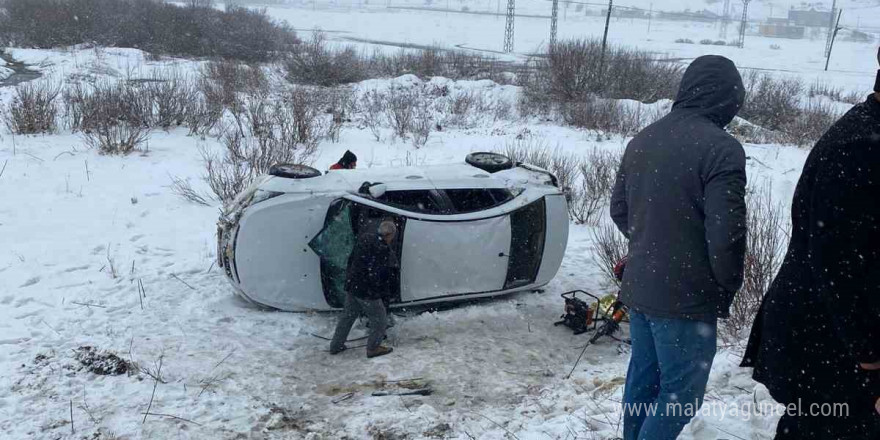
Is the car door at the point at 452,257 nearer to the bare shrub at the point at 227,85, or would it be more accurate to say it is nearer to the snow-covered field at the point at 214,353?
the snow-covered field at the point at 214,353

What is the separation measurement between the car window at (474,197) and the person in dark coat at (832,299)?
4.31 metres

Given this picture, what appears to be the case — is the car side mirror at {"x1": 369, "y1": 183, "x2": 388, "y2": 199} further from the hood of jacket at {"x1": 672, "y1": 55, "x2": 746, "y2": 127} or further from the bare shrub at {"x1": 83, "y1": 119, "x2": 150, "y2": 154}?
the bare shrub at {"x1": 83, "y1": 119, "x2": 150, "y2": 154}

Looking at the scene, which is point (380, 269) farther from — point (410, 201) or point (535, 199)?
point (535, 199)

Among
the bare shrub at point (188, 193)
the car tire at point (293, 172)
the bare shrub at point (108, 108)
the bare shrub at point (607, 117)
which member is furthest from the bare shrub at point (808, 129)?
the bare shrub at point (108, 108)

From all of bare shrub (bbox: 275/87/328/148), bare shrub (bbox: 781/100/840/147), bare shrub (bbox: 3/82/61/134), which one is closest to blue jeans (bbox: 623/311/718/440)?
bare shrub (bbox: 275/87/328/148)

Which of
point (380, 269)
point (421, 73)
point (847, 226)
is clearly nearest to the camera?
point (847, 226)

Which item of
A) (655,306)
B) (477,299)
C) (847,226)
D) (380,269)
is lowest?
(477,299)

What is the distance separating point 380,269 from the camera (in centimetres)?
518

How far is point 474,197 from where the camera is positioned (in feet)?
22.2

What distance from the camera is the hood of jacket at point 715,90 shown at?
2.64m

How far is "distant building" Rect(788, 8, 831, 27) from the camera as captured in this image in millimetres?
94975

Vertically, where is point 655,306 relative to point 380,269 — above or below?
above

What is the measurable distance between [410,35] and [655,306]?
2360 inches

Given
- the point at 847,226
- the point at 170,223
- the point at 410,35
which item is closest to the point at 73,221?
the point at 170,223
